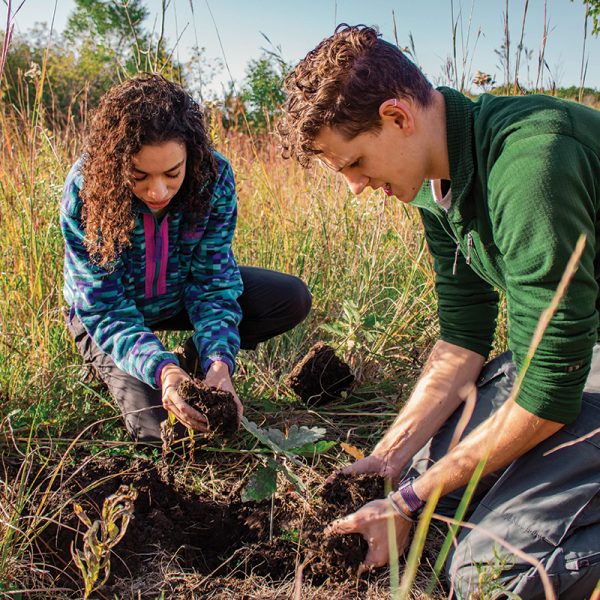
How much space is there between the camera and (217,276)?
2676 millimetres

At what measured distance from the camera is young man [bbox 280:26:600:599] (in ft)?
4.73

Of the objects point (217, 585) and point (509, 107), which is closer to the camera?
point (509, 107)

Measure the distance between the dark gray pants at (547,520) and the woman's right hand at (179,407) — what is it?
831mm

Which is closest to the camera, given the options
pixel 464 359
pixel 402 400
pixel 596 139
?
pixel 596 139

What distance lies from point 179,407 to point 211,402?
0.36 ft

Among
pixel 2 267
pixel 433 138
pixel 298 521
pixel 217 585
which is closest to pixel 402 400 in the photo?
pixel 298 521

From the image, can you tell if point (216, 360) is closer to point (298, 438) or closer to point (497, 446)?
point (298, 438)

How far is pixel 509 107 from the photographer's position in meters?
1.60

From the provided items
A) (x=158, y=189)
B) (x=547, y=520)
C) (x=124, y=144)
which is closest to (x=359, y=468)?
(x=547, y=520)

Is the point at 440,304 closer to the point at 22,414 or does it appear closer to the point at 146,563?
the point at 146,563

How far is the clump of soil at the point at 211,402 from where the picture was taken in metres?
2.01

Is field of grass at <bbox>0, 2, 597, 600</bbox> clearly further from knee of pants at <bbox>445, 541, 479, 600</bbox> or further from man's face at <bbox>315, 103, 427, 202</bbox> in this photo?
man's face at <bbox>315, 103, 427, 202</bbox>

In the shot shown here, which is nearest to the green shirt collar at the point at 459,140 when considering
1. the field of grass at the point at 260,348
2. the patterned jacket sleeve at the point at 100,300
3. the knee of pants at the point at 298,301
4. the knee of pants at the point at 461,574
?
the knee of pants at the point at 461,574

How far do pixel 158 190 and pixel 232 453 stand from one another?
38.2 inches
